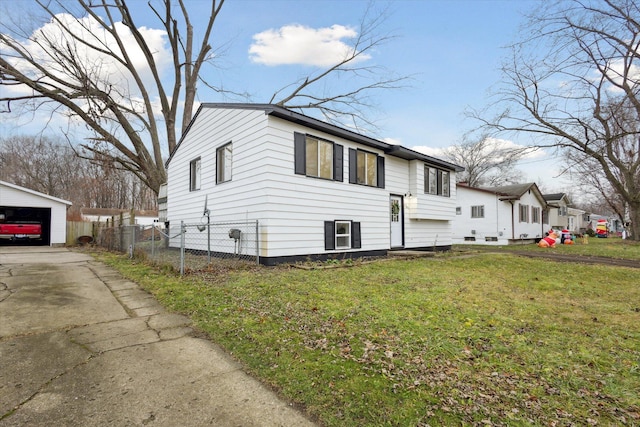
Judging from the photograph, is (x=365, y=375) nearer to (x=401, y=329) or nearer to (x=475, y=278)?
(x=401, y=329)

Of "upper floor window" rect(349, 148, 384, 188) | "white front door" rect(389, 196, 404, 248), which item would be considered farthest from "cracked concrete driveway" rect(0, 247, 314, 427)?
"white front door" rect(389, 196, 404, 248)

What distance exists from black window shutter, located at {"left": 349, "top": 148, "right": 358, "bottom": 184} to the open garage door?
18655 mm

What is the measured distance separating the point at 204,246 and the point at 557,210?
107 feet

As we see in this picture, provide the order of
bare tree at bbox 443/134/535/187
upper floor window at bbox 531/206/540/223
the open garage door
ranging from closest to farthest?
the open garage door < upper floor window at bbox 531/206/540/223 < bare tree at bbox 443/134/535/187

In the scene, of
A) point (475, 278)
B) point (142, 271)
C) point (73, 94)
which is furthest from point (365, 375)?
point (73, 94)

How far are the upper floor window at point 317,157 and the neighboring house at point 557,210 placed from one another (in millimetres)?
25469

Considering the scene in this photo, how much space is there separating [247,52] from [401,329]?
639 inches

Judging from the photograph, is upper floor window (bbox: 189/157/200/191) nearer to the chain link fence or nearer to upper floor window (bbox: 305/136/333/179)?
the chain link fence

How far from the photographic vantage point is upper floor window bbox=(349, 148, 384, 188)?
1074 centimetres

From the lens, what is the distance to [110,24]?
18250 mm

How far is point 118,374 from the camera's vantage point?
8.96ft

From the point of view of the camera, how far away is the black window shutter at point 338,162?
33.2 ft

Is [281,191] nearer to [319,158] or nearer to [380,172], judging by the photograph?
[319,158]

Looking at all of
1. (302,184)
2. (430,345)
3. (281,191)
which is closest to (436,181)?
(302,184)
